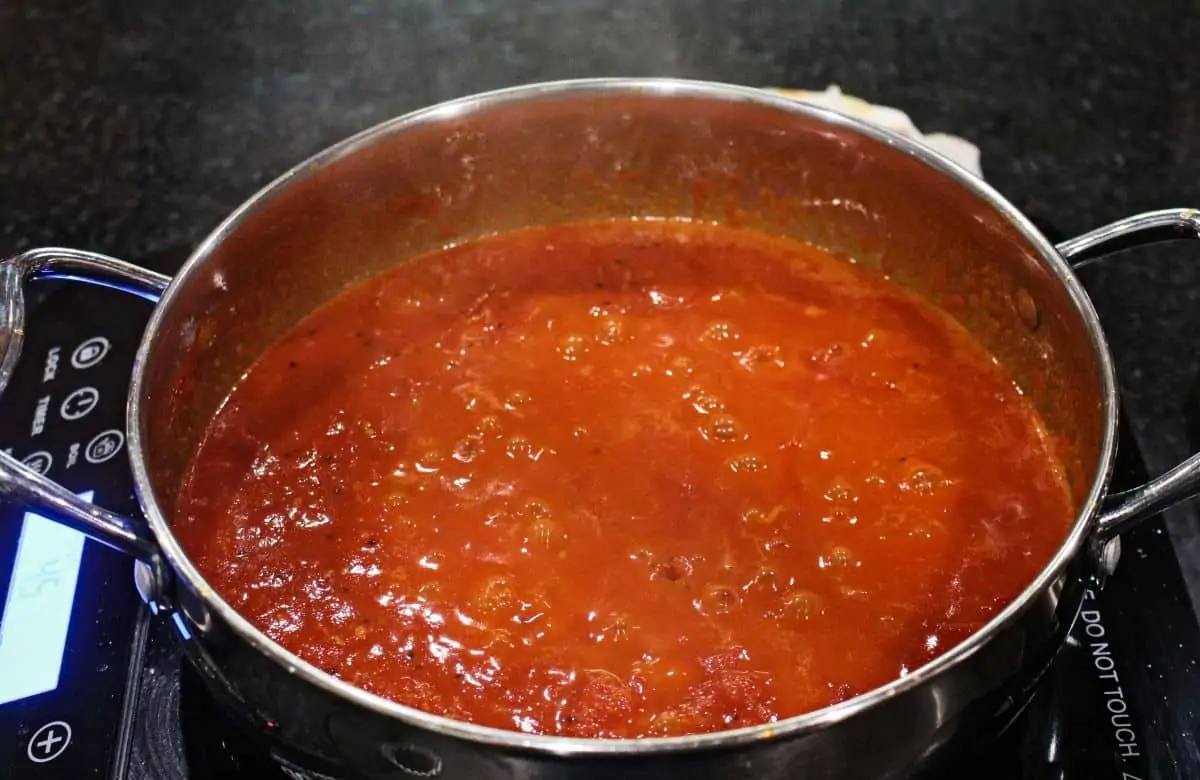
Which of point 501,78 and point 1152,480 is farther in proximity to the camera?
point 501,78

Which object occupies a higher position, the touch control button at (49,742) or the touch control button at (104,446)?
the touch control button at (104,446)

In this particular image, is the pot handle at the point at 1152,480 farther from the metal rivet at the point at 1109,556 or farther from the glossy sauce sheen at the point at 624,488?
the glossy sauce sheen at the point at 624,488

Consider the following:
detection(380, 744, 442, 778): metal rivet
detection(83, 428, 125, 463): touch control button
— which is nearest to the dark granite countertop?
detection(83, 428, 125, 463): touch control button

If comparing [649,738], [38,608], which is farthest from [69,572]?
[649,738]

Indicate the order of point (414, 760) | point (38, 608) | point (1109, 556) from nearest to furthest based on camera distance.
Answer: point (414, 760) → point (1109, 556) → point (38, 608)

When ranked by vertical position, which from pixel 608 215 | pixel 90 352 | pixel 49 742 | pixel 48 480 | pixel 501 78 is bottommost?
pixel 49 742

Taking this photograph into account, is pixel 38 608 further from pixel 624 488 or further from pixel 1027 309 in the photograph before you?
pixel 1027 309

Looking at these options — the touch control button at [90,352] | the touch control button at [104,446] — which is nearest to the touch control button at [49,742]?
the touch control button at [104,446]

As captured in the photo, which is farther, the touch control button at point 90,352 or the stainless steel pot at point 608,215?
the touch control button at point 90,352
